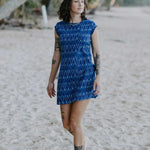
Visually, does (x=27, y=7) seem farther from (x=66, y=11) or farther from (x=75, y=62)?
(x=75, y=62)

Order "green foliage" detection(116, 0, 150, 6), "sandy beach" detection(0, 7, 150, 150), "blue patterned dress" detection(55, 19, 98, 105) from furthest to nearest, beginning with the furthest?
"green foliage" detection(116, 0, 150, 6), "sandy beach" detection(0, 7, 150, 150), "blue patterned dress" detection(55, 19, 98, 105)

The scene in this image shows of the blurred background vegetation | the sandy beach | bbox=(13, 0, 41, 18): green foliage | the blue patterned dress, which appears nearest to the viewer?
the blue patterned dress

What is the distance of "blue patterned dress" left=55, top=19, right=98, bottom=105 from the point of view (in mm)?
2490

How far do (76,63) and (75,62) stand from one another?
0.04 feet

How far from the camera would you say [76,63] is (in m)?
2.49

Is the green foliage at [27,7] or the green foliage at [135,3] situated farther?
the green foliage at [135,3]

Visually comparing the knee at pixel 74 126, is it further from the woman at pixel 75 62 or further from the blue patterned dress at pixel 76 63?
the blue patterned dress at pixel 76 63

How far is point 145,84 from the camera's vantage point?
6676 mm

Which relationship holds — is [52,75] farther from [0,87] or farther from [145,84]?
[145,84]

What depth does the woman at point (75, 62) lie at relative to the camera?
249cm

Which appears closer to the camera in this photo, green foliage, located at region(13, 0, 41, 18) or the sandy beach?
the sandy beach

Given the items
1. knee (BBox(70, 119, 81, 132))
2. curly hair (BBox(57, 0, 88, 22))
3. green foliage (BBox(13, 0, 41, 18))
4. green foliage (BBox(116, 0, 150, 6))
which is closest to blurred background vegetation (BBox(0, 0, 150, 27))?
green foliage (BBox(13, 0, 41, 18))

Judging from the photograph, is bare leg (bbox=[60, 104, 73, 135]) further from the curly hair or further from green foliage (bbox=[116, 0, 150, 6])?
green foliage (bbox=[116, 0, 150, 6])

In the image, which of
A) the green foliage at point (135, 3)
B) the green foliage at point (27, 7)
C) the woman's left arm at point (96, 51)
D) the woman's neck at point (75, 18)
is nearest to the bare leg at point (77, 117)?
the woman's left arm at point (96, 51)
